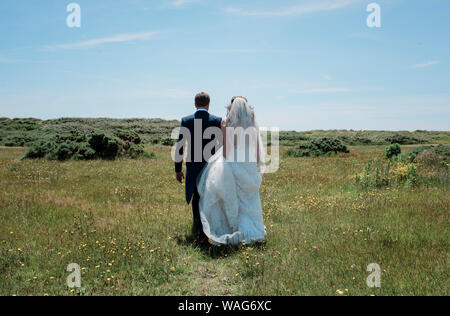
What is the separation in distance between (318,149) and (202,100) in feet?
63.8

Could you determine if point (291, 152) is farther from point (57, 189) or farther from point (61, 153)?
point (57, 189)

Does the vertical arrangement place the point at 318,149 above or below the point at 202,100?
below

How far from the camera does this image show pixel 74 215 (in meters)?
8.25

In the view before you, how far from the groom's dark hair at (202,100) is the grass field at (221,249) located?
2.64m

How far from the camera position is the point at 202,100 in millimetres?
6586

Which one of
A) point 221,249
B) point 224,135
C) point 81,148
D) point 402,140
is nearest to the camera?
point 221,249

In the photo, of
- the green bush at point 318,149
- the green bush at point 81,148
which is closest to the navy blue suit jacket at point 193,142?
the green bush at point 81,148

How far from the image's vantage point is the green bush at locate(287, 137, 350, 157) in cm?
2420

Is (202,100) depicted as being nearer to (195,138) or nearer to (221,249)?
(195,138)

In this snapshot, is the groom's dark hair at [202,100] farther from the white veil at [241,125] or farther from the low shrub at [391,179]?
the low shrub at [391,179]

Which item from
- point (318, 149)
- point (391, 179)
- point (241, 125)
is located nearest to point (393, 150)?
point (318, 149)

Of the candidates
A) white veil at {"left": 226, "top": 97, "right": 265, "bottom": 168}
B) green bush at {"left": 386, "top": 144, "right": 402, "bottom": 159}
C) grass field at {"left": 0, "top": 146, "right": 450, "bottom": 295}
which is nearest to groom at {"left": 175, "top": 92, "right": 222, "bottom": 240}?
white veil at {"left": 226, "top": 97, "right": 265, "bottom": 168}

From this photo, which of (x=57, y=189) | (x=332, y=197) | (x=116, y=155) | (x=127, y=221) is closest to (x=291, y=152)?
(x=116, y=155)

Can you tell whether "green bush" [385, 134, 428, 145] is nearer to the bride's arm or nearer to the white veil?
the white veil
